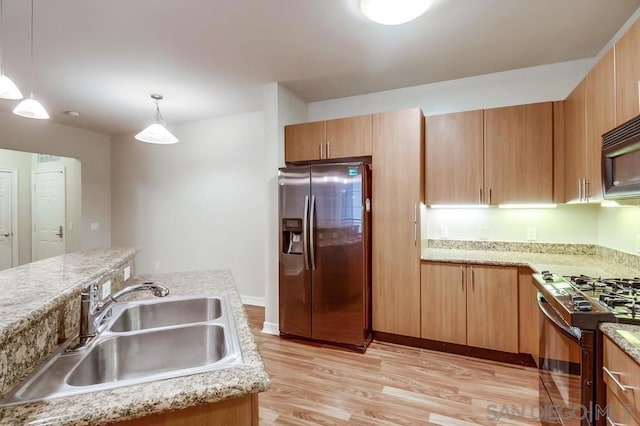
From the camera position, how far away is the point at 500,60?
8.94 ft

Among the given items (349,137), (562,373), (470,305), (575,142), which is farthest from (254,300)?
(575,142)

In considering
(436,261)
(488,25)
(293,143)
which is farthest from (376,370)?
(488,25)

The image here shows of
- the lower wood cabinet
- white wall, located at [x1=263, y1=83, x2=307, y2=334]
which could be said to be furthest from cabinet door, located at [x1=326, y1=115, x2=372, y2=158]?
the lower wood cabinet

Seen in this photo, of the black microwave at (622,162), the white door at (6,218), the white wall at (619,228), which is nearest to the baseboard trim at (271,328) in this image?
the black microwave at (622,162)

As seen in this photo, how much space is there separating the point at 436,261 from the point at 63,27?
348cm

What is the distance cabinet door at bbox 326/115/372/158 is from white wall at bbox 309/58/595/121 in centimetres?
63

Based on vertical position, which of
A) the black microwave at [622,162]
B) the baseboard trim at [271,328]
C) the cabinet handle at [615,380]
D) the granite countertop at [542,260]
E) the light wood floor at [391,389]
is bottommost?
the light wood floor at [391,389]

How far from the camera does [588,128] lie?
2016mm

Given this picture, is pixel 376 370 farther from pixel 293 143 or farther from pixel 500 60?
pixel 500 60

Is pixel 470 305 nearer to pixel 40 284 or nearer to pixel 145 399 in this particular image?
pixel 145 399

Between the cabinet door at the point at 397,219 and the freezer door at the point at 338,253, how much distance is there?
0.21 meters

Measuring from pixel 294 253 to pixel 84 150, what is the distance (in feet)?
14.4

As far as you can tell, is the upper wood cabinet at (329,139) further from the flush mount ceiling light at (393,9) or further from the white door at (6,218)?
the white door at (6,218)

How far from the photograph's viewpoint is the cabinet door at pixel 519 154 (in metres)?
2.58
